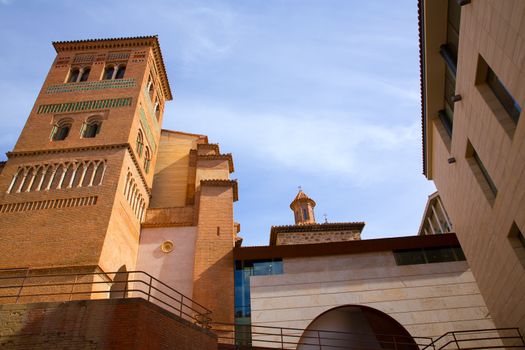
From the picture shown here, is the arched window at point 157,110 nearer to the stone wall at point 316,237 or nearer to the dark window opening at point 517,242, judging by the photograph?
the stone wall at point 316,237

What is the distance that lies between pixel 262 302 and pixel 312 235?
12.8 meters

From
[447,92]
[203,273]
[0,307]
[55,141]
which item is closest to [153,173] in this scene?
[55,141]

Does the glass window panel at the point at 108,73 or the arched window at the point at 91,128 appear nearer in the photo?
the arched window at the point at 91,128

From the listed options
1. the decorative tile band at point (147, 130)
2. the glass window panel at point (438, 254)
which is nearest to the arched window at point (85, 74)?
the decorative tile band at point (147, 130)

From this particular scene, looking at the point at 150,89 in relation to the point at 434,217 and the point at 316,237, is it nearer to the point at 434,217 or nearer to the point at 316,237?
the point at 316,237

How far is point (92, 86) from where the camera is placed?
22.1m

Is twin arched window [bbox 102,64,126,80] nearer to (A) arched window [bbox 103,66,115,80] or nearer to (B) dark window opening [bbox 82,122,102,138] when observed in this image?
(A) arched window [bbox 103,66,115,80]

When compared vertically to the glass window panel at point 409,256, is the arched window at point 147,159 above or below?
above

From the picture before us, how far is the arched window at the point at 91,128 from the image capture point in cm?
1991

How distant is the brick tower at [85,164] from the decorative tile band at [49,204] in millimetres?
41

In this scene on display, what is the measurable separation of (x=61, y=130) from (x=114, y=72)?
16.7 ft

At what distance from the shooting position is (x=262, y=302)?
605 inches

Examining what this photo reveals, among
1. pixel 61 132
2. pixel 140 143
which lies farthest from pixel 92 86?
pixel 140 143

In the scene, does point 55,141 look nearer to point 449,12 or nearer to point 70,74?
point 70,74
